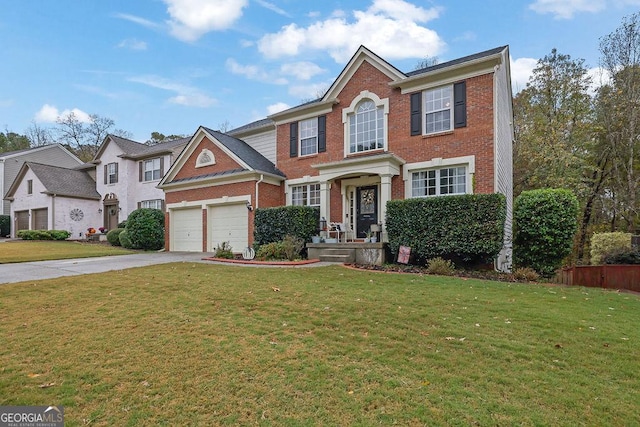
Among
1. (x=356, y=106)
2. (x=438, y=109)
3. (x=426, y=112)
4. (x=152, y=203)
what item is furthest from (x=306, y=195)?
(x=152, y=203)

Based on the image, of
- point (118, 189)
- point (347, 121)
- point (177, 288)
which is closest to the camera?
point (177, 288)

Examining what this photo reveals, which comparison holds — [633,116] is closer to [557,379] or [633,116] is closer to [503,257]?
[503,257]

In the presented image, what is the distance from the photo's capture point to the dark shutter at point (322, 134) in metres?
15.2

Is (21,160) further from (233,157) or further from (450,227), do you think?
(450,227)

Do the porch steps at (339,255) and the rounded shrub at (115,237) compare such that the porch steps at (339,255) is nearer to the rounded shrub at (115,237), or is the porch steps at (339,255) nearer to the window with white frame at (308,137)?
the window with white frame at (308,137)

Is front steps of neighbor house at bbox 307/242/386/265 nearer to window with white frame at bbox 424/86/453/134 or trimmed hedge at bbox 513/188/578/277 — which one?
trimmed hedge at bbox 513/188/578/277

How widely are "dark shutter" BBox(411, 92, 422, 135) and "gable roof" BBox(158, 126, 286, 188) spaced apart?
20.3 feet

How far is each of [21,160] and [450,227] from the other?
37.0m

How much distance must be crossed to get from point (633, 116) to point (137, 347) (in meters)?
24.5

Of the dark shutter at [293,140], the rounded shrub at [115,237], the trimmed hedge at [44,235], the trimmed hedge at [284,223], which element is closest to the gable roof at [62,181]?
the trimmed hedge at [44,235]

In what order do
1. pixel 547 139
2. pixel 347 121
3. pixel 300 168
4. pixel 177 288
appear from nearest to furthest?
pixel 177 288 < pixel 347 121 < pixel 300 168 < pixel 547 139

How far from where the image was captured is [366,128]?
14328 millimetres

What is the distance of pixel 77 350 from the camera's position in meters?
4.02

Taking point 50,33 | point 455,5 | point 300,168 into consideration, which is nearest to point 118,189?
point 50,33
